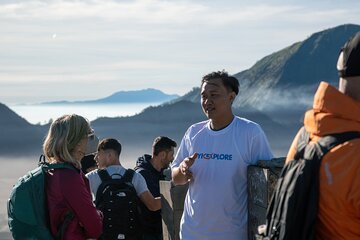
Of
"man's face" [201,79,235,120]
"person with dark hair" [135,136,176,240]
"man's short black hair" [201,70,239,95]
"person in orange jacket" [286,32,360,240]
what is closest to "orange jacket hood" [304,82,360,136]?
"person in orange jacket" [286,32,360,240]

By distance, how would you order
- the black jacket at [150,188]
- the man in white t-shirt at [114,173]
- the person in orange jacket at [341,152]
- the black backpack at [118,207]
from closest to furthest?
the person in orange jacket at [341,152]
the black backpack at [118,207]
the man in white t-shirt at [114,173]
the black jacket at [150,188]

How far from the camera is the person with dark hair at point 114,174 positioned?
6.54 meters

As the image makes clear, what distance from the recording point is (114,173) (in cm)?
664

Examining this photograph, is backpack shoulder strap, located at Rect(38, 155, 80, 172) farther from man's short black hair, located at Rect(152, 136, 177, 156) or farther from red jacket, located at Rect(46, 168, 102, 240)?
man's short black hair, located at Rect(152, 136, 177, 156)

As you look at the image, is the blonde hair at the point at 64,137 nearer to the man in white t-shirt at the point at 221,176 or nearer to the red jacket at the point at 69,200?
the red jacket at the point at 69,200

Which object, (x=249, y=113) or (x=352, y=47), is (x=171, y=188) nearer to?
(x=352, y=47)

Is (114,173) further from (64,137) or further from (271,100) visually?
(271,100)

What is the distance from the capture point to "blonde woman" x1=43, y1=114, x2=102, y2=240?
4.50m

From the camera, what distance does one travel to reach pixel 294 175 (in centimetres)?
301

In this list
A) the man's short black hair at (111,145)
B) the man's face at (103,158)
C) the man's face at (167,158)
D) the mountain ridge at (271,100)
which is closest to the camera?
the man's face at (103,158)

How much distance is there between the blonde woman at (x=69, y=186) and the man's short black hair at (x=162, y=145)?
2906 mm

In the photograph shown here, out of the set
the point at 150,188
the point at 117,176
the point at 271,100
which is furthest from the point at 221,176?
the point at 271,100

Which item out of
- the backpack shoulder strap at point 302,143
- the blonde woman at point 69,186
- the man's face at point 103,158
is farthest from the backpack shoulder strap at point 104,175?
the backpack shoulder strap at point 302,143

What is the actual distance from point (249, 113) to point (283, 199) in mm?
138445
